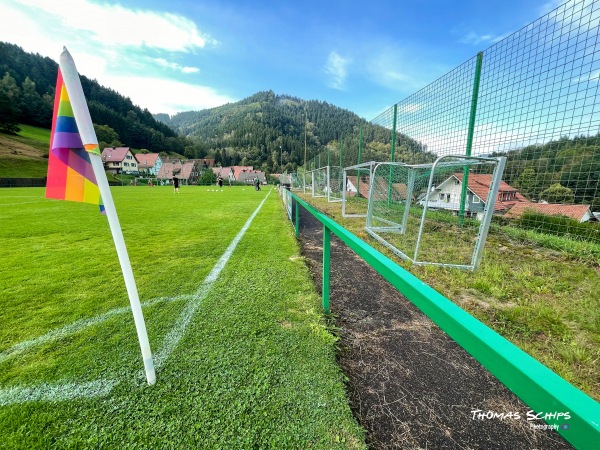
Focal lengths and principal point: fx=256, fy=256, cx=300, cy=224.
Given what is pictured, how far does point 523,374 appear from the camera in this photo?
0.62 m

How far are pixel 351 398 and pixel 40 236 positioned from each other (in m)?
7.49

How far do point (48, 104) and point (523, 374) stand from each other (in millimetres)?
102302

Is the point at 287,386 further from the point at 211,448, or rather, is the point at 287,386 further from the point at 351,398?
the point at 211,448

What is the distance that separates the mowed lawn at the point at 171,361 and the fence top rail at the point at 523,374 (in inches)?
37.8

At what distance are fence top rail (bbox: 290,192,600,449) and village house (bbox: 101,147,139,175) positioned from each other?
92226 millimetres

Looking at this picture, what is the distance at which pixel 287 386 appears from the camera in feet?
5.52

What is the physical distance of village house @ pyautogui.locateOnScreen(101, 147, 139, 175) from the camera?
74906mm

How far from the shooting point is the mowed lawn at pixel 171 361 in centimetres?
139

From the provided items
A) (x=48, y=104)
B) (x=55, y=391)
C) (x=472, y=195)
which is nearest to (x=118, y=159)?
(x=48, y=104)

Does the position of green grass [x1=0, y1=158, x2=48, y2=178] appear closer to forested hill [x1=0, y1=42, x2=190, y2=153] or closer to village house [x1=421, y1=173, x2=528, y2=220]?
forested hill [x1=0, y1=42, x2=190, y2=153]

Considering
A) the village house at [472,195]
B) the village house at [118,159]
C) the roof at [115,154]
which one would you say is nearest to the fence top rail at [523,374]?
the village house at [472,195]

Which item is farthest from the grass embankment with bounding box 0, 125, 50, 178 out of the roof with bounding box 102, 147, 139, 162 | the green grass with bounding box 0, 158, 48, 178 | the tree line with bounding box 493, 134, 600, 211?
the tree line with bounding box 493, 134, 600, 211

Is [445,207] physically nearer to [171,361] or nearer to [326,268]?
[326,268]

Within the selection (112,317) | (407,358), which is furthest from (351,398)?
(112,317)
